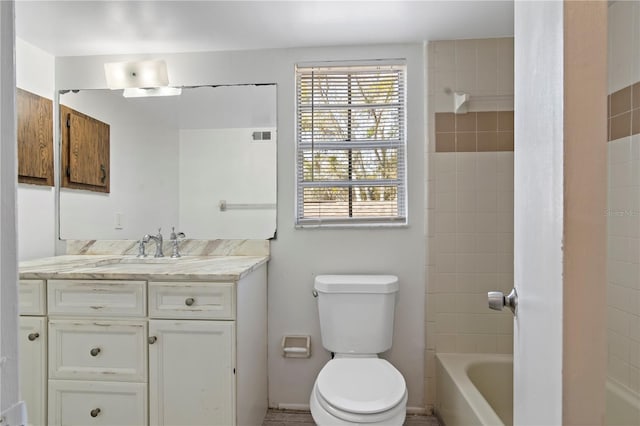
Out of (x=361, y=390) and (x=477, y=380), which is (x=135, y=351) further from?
(x=477, y=380)

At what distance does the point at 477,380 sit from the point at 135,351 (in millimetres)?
1701

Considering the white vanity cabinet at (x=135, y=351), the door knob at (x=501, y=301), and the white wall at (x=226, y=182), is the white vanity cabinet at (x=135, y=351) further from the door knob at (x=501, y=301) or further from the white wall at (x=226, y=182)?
the door knob at (x=501, y=301)

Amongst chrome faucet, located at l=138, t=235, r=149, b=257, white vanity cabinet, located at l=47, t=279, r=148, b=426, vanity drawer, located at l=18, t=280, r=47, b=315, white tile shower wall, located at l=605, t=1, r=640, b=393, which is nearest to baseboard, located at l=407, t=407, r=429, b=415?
white vanity cabinet, located at l=47, t=279, r=148, b=426

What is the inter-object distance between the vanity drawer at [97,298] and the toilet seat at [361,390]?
2.80 ft

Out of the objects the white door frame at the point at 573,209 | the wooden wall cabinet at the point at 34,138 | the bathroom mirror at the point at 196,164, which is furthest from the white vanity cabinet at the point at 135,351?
the white door frame at the point at 573,209

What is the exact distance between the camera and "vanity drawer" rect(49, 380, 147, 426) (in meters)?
1.54

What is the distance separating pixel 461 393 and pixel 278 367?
996mm

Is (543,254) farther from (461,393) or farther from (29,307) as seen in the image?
(29,307)

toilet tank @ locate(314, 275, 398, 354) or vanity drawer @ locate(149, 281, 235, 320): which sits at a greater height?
vanity drawer @ locate(149, 281, 235, 320)

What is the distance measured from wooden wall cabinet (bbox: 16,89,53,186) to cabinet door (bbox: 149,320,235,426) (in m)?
1.21

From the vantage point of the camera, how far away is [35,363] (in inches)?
61.6

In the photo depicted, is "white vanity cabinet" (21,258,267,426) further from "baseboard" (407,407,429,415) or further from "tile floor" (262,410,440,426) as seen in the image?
"baseboard" (407,407,429,415)

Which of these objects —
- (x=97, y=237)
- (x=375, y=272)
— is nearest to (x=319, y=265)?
(x=375, y=272)

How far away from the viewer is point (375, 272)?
80.4 inches
